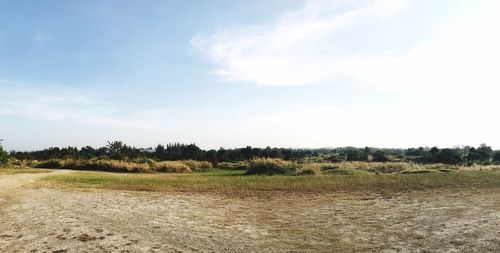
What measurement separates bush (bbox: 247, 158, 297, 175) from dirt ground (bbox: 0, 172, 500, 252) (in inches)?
624

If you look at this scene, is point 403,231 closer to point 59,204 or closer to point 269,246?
point 269,246

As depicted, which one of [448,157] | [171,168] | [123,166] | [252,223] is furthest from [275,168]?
[448,157]

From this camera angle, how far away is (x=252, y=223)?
41.6ft

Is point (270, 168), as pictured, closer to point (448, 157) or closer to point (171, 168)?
point (171, 168)

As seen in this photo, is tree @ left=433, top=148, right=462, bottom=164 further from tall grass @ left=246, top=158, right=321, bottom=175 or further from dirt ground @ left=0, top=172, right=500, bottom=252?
dirt ground @ left=0, top=172, right=500, bottom=252

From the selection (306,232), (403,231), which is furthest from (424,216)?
(306,232)

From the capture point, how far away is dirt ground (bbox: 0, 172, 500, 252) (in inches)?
383

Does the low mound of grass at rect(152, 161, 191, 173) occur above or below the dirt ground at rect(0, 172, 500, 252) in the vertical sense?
above

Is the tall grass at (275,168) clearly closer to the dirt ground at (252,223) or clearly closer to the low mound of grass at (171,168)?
the low mound of grass at (171,168)

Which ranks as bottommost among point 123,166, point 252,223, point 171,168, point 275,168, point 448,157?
point 252,223

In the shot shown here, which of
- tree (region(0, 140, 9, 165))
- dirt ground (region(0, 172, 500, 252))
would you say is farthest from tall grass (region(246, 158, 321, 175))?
tree (region(0, 140, 9, 165))

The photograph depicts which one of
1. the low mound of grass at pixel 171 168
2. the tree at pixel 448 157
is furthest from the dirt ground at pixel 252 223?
the tree at pixel 448 157

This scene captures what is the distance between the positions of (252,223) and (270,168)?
23.0 m

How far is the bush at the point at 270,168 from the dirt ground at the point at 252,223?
15.9 metres
